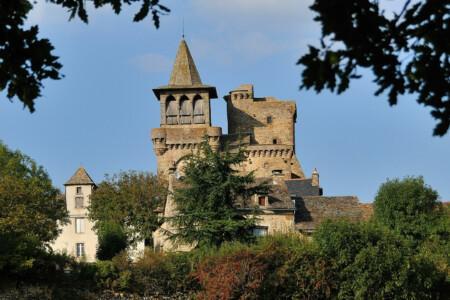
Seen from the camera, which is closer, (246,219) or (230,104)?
(246,219)

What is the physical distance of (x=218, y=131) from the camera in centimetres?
7350

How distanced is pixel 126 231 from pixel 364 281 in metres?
23.3

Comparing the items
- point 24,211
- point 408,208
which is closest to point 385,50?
point 408,208

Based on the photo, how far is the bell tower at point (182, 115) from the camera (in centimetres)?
7288

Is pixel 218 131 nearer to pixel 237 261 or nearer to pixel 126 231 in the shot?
pixel 126 231

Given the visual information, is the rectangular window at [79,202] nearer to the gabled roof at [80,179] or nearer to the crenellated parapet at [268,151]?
the gabled roof at [80,179]

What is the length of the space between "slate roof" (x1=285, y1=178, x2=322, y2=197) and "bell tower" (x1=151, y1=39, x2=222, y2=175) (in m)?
10.3

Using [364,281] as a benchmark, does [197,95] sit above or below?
above

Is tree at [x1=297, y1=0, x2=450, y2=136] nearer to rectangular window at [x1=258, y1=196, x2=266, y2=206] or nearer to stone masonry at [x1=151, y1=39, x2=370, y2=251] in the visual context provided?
rectangular window at [x1=258, y1=196, x2=266, y2=206]

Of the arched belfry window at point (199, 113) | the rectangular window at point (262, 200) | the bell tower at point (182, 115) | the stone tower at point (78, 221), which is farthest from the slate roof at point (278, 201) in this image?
the arched belfry window at point (199, 113)

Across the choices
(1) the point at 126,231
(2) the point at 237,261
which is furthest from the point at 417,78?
(1) the point at 126,231

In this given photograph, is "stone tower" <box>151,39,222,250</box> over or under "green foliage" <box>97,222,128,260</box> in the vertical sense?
→ over

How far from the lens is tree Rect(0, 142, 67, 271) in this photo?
36000mm

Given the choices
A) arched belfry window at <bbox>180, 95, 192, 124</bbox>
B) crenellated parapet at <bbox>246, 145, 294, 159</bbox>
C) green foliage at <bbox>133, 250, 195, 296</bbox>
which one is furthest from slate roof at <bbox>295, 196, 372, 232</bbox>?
arched belfry window at <bbox>180, 95, 192, 124</bbox>
